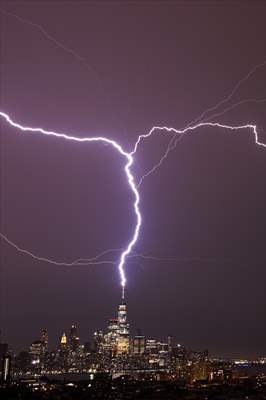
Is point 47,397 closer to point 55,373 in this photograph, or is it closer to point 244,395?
point 244,395

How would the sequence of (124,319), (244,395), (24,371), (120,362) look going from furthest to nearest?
(124,319), (120,362), (24,371), (244,395)

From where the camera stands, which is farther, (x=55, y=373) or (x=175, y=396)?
(x=55, y=373)

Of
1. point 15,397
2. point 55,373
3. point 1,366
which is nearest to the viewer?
point 15,397

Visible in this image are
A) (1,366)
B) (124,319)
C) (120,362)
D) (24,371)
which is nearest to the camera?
(1,366)

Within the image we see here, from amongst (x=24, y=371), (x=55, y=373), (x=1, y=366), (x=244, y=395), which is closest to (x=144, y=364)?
(x=55, y=373)

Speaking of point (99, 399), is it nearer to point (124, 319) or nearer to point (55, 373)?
point (55, 373)

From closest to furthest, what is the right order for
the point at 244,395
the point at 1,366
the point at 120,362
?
the point at 244,395 < the point at 1,366 < the point at 120,362

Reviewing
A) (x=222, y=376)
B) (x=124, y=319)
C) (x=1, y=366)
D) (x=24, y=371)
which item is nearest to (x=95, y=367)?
(x=124, y=319)

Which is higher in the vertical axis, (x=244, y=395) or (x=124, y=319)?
(x=124, y=319)

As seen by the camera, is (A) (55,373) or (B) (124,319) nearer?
(A) (55,373)
